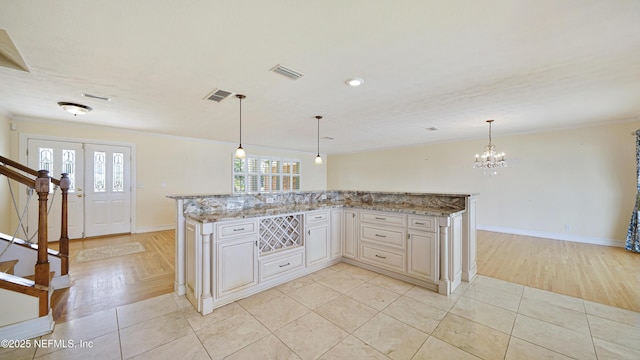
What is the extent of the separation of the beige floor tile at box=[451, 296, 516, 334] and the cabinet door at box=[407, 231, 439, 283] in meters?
0.38

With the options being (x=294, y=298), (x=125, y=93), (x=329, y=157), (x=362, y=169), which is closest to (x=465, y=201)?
(x=294, y=298)

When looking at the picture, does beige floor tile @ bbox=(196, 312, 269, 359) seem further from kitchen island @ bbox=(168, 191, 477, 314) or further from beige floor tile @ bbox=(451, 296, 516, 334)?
beige floor tile @ bbox=(451, 296, 516, 334)

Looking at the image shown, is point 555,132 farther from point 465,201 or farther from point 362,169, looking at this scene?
point 362,169

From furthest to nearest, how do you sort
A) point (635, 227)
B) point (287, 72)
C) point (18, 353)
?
point (635, 227), point (287, 72), point (18, 353)

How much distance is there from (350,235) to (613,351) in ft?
8.51

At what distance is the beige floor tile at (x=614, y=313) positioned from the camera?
221 cm

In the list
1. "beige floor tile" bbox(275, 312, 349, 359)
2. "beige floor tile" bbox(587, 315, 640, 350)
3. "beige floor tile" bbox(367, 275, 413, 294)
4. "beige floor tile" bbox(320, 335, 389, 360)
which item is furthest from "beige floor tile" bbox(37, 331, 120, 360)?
"beige floor tile" bbox(587, 315, 640, 350)

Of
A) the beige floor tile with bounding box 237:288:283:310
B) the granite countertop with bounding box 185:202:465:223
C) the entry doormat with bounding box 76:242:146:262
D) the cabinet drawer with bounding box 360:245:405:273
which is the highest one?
the granite countertop with bounding box 185:202:465:223

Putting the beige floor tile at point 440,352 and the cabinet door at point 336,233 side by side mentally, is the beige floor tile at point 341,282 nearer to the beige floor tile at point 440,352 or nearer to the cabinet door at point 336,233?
the cabinet door at point 336,233

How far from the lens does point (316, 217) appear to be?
3.34 metres

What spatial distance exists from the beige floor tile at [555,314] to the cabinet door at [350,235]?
1942 mm

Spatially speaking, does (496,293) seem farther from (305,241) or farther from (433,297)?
(305,241)

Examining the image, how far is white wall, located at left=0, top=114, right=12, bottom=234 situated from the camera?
3957mm

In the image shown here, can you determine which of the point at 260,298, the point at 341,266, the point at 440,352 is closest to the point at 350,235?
the point at 341,266
